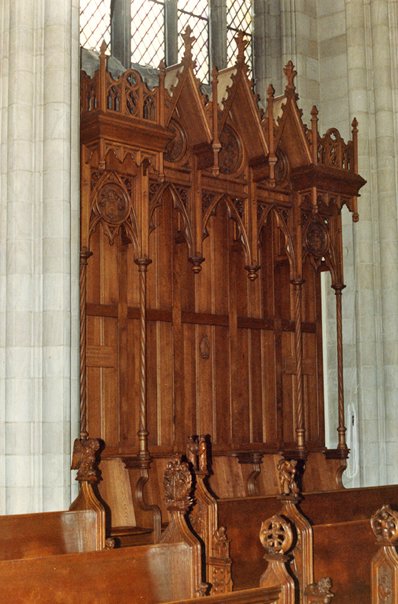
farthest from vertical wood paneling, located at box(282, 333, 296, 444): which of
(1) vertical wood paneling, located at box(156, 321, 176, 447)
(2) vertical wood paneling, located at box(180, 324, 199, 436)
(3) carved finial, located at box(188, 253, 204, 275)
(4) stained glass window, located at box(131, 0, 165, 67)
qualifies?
(4) stained glass window, located at box(131, 0, 165, 67)

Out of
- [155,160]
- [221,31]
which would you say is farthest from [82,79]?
[221,31]

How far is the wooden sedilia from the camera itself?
8.20 m

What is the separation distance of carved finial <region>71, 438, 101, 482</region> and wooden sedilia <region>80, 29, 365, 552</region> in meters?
1.09

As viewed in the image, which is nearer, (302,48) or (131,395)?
(131,395)

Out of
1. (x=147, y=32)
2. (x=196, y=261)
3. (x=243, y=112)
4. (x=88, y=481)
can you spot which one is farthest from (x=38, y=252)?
(x=147, y=32)

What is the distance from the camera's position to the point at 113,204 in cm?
826

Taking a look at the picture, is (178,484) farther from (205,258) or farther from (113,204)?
(205,258)

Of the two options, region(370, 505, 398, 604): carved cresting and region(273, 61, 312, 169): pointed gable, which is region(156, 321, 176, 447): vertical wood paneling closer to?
region(273, 61, 312, 169): pointed gable

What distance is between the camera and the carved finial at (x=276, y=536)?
174 inches

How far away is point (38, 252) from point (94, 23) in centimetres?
341

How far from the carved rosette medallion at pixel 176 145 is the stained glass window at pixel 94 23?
1.47 meters

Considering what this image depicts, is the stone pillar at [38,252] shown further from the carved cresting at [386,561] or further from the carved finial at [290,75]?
the carved cresting at [386,561]

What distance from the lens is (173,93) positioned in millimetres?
8609

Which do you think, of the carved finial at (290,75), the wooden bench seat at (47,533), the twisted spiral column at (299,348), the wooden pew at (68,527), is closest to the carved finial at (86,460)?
the wooden pew at (68,527)
